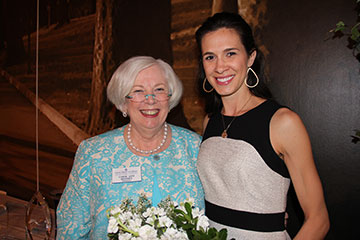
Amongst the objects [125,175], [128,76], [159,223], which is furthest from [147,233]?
[128,76]

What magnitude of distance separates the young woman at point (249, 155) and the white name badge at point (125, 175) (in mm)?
371

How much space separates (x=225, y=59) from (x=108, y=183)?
97 centimetres

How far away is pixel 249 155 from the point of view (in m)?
1.47

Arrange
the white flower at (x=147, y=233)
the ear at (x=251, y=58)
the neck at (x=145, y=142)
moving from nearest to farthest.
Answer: the white flower at (x=147, y=233), the ear at (x=251, y=58), the neck at (x=145, y=142)

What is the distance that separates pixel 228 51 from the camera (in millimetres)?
1563

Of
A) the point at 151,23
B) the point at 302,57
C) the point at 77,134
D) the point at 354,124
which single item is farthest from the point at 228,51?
the point at 77,134

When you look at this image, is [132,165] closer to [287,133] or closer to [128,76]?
[128,76]

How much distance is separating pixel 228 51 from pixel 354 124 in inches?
36.4

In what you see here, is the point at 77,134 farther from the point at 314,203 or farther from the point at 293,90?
the point at 314,203

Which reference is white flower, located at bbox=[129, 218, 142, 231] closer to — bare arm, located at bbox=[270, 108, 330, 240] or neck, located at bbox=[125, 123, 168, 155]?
bare arm, located at bbox=[270, 108, 330, 240]

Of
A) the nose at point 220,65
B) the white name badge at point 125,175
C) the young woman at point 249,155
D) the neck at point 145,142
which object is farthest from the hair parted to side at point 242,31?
the white name badge at point 125,175

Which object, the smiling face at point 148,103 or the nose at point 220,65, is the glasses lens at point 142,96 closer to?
the smiling face at point 148,103

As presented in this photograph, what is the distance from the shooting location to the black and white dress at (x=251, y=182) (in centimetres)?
145

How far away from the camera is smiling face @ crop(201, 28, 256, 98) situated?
1.56 meters
